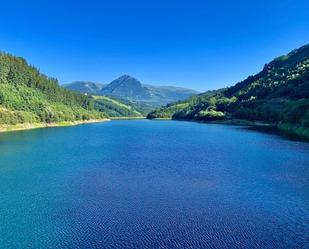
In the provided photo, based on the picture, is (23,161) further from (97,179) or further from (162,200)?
(162,200)

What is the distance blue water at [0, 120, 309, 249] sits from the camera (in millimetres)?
32344

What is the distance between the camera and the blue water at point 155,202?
32.3 m

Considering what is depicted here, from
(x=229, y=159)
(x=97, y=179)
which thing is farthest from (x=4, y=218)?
(x=229, y=159)

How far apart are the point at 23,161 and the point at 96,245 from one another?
2025 inches

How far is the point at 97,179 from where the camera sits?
56.8 metres

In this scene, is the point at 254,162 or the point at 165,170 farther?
the point at 254,162

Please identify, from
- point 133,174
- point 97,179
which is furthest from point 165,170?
point 97,179

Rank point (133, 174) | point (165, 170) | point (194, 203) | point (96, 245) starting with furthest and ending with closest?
point (165, 170) < point (133, 174) < point (194, 203) < point (96, 245)

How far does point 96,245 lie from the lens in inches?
1208

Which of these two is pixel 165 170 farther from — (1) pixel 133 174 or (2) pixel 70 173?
(2) pixel 70 173

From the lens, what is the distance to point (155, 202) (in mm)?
43562

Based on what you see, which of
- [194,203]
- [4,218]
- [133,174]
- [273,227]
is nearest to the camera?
[273,227]

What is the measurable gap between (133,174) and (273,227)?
31.5 meters

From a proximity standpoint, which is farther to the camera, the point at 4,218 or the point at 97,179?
the point at 97,179
